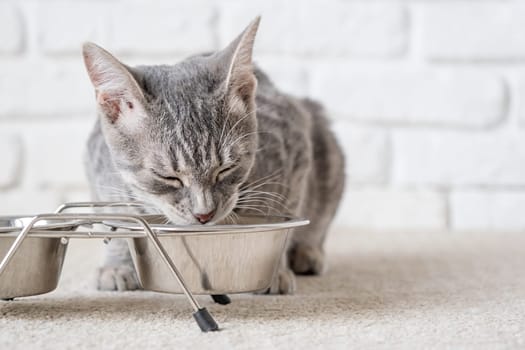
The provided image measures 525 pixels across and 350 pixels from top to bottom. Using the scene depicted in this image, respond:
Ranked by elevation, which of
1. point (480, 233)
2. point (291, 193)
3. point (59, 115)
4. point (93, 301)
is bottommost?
point (480, 233)

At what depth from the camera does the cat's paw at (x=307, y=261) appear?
4.95 ft

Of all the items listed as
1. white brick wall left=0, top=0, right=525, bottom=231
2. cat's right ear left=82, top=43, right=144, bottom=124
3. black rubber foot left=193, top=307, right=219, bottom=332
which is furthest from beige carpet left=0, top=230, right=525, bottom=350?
white brick wall left=0, top=0, right=525, bottom=231

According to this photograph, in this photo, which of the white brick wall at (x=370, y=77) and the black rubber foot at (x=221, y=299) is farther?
the white brick wall at (x=370, y=77)

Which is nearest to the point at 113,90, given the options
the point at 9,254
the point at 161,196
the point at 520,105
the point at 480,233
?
the point at 161,196

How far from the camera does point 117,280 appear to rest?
1.28 metres

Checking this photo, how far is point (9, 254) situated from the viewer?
0.95 m

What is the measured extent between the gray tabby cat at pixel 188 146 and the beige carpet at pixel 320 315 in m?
0.12

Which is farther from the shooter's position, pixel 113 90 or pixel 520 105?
pixel 520 105

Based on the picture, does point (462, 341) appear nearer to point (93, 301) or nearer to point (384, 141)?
point (93, 301)

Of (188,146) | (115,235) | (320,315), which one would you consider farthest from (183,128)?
(320,315)

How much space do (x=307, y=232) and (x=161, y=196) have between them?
1.82 feet

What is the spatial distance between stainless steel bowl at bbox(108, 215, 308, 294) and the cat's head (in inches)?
4.2

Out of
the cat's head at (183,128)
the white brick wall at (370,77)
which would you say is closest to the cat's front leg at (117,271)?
the cat's head at (183,128)

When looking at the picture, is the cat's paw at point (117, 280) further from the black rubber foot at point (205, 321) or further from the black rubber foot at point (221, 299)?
the black rubber foot at point (205, 321)
